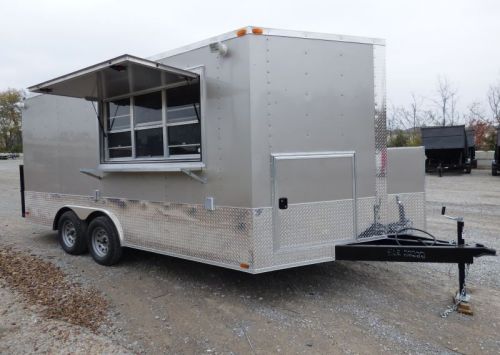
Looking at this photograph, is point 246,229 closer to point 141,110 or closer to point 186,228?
point 186,228

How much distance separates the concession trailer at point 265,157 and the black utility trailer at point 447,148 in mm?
18146

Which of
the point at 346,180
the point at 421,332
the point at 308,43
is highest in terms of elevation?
the point at 308,43

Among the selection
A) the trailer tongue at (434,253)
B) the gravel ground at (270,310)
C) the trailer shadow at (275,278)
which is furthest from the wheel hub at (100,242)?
the trailer tongue at (434,253)

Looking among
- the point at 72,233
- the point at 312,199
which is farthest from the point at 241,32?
the point at 72,233

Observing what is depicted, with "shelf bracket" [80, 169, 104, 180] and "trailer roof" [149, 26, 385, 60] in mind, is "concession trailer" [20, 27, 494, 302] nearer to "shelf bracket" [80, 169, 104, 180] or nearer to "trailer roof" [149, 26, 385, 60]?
"trailer roof" [149, 26, 385, 60]

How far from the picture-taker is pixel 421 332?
360 centimetres

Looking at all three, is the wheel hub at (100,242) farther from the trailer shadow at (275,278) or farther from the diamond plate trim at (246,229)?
the diamond plate trim at (246,229)

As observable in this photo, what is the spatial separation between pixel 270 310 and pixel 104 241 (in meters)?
2.85

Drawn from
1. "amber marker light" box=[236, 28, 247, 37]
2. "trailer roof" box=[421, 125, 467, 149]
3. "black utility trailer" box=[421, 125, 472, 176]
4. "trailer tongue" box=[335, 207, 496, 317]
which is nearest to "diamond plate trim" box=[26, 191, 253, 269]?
"trailer tongue" box=[335, 207, 496, 317]

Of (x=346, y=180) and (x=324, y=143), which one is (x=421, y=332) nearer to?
(x=346, y=180)

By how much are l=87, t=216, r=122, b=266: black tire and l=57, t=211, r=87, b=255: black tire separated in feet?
1.07

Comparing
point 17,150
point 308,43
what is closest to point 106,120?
point 308,43

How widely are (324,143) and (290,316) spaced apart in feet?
5.82

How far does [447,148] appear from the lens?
21.1m
